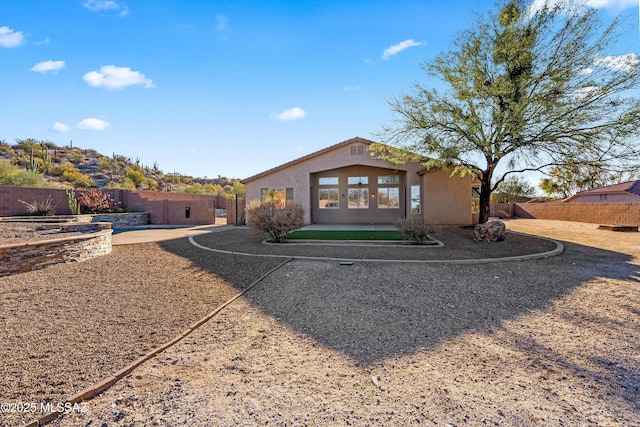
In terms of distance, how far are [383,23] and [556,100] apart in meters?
Answer: 6.84

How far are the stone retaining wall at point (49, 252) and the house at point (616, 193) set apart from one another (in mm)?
36217

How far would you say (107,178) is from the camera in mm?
37781

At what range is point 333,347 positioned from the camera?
11.5 feet

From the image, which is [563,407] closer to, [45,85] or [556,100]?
[556,100]

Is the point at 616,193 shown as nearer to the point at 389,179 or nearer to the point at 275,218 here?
the point at 389,179

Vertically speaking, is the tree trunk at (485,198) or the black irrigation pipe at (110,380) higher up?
the tree trunk at (485,198)

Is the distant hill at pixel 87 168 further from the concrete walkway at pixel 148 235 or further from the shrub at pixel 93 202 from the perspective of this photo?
the concrete walkway at pixel 148 235

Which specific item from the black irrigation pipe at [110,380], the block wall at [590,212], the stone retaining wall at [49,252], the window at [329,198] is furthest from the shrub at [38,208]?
the block wall at [590,212]

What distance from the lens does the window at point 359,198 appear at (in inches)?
755

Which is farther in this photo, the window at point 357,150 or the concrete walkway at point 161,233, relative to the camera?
the window at point 357,150

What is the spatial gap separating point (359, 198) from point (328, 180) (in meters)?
2.29

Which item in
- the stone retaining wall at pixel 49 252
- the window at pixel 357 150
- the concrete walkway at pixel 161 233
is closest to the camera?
the stone retaining wall at pixel 49 252

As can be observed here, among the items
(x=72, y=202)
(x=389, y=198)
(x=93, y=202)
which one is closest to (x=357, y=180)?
(x=389, y=198)

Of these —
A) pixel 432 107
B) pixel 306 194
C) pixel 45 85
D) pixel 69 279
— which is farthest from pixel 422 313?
pixel 45 85
